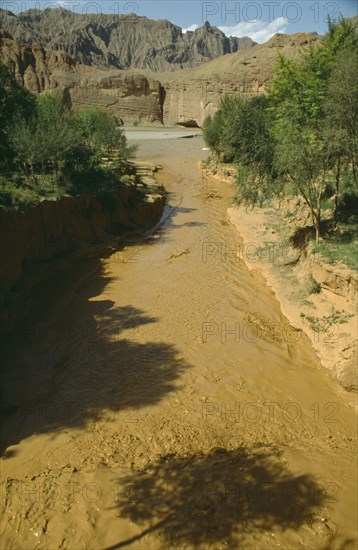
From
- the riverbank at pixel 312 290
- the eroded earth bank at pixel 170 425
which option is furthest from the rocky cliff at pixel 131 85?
the eroded earth bank at pixel 170 425

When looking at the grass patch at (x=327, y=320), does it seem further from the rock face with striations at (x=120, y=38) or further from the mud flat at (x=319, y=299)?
the rock face with striations at (x=120, y=38)

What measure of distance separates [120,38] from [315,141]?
166 meters

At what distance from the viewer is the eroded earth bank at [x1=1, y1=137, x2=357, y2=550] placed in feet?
22.2

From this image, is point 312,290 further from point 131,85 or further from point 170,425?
point 131,85

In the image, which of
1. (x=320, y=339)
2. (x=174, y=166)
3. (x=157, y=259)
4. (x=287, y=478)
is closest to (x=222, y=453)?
(x=287, y=478)

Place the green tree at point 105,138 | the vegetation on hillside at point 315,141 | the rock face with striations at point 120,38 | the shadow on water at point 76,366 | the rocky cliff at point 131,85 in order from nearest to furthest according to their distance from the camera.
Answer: the shadow on water at point 76,366 < the vegetation on hillside at point 315,141 < the green tree at point 105,138 < the rocky cliff at point 131,85 < the rock face with striations at point 120,38

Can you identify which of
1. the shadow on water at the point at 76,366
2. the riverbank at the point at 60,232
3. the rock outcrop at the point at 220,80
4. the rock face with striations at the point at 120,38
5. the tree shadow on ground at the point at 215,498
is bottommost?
the tree shadow on ground at the point at 215,498

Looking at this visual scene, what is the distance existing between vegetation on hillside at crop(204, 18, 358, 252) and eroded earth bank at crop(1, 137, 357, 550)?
446 cm

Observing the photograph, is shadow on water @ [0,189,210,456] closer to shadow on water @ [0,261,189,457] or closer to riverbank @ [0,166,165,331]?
shadow on water @ [0,261,189,457]

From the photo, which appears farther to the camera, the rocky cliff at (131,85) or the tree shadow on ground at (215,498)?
the rocky cliff at (131,85)

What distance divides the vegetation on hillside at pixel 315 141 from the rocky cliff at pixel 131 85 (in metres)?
55.9

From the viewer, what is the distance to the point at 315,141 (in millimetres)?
15141

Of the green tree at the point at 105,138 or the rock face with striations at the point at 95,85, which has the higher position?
the rock face with striations at the point at 95,85

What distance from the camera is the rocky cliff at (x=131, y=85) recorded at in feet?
251
